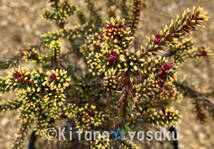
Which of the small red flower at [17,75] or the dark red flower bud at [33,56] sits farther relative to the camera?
the dark red flower bud at [33,56]

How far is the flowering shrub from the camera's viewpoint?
0.84 metres

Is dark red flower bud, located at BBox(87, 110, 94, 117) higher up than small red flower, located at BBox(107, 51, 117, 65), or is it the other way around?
small red flower, located at BBox(107, 51, 117, 65)

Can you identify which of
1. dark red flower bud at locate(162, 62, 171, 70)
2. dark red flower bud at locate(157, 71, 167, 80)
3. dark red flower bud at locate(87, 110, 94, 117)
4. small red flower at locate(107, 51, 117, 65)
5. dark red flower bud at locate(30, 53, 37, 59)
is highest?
dark red flower bud at locate(30, 53, 37, 59)

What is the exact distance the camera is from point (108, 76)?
1222 millimetres

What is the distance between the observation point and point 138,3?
3.93 ft

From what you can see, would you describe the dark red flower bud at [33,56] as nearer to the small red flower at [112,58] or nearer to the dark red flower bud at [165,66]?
the small red flower at [112,58]

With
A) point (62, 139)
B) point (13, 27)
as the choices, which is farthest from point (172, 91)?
point (13, 27)

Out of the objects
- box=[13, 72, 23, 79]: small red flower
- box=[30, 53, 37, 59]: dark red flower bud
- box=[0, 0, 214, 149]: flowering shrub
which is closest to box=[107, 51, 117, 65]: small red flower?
box=[0, 0, 214, 149]: flowering shrub

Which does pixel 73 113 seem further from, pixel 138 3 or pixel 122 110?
pixel 138 3

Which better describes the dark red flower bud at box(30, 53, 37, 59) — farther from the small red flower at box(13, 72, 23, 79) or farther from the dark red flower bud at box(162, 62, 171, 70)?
the dark red flower bud at box(162, 62, 171, 70)

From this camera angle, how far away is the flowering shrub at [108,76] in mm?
841

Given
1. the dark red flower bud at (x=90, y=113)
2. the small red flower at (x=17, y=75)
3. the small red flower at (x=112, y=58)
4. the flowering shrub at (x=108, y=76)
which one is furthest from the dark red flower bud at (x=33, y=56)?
the small red flower at (x=112, y=58)

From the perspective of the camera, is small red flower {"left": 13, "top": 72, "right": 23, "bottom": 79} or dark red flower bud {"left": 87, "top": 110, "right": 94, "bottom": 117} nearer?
small red flower {"left": 13, "top": 72, "right": 23, "bottom": 79}

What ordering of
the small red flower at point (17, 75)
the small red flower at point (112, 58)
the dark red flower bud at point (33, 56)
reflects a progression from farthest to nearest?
the dark red flower bud at point (33, 56) < the small red flower at point (17, 75) < the small red flower at point (112, 58)
